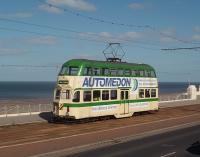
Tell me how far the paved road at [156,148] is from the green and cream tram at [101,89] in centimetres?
757

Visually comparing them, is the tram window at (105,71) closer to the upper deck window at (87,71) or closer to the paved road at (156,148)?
the upper deck window at (87,71)

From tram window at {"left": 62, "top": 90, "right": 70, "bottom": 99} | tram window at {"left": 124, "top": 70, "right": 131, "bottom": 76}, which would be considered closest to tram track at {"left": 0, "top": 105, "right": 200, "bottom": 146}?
tram window at {"left": 62, "top": 90, "right": 70, "bottom": 99}

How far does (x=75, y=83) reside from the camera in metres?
30.9

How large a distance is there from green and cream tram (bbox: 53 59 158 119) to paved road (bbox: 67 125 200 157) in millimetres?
7571

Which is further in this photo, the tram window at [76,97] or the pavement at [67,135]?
the tram window at [76,97]

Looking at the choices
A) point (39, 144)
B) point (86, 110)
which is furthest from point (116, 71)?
point (39, 144)

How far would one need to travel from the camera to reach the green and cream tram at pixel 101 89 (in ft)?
102

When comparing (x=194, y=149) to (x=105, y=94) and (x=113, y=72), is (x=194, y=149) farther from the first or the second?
(x=113, y=72)

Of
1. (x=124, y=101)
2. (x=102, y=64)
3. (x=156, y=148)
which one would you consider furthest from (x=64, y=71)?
(x=156, y=148)

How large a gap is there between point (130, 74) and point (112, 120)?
447 centimetres

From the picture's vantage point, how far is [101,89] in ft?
109

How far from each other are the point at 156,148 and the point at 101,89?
518 inches

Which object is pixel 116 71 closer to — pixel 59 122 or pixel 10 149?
pixel 59 122

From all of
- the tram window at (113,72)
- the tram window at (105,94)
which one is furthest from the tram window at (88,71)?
the tram window at (113,72)
